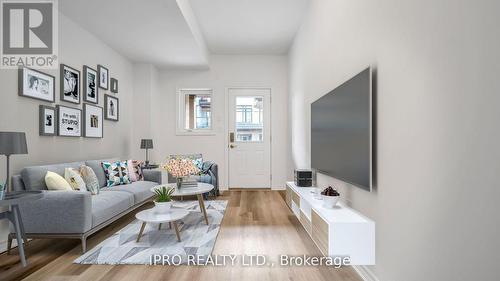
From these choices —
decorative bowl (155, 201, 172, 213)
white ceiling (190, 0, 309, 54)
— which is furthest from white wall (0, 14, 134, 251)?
white ceiling (190, 0, 309, 54)

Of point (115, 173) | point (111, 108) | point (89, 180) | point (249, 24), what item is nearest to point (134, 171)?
point (115, 173)

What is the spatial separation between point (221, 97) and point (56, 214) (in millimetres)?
3880

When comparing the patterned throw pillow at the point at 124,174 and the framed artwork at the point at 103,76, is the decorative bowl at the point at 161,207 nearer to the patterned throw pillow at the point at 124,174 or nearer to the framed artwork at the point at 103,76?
the patterned throw pillow at the point at 124,174

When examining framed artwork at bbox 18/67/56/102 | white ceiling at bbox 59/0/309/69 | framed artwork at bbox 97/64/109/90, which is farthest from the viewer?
framed artwork at bbox 97/64/109/90

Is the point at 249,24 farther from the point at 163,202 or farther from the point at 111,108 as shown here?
the point at 163,202

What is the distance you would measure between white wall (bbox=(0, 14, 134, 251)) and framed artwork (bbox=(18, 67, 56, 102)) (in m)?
0.05

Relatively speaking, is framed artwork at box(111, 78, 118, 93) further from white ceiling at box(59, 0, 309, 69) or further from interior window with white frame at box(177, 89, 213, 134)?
interior window with white frame at box(177, 89, 213, 134)

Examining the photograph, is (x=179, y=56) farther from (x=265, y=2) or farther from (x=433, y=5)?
(x=433, y=5)

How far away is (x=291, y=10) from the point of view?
13.0 ft

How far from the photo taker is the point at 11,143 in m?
2.13

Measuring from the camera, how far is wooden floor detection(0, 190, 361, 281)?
2.03 meters

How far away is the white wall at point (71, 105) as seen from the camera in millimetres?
2641

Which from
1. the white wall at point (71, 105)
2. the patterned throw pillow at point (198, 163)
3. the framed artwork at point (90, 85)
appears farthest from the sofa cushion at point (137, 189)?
the framed artwork at point (90, 85)

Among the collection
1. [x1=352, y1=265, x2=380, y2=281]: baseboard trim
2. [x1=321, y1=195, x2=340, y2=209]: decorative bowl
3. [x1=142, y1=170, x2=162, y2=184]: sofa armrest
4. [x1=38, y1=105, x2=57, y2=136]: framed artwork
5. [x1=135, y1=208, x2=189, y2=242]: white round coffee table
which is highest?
[x1=38, y1=105, x2=57, y2=136]: framed artwork
